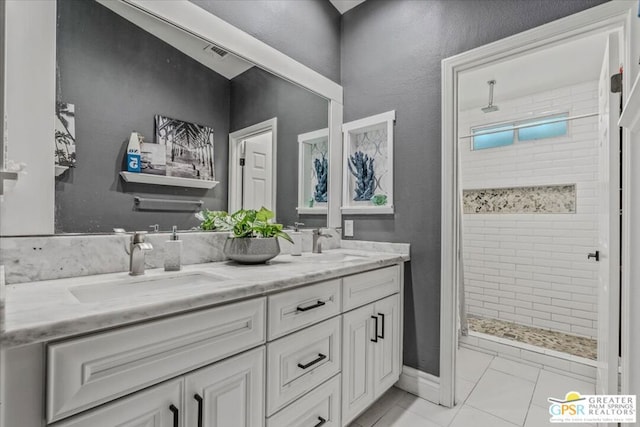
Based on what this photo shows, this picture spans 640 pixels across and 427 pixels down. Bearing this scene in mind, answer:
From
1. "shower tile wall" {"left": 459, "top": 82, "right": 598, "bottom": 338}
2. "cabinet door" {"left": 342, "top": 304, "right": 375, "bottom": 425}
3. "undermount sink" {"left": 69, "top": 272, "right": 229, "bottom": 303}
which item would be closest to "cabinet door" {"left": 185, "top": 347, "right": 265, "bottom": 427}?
"undermount sink" {"left": 69, "top": 272, "right": 229, "bottom": 303}

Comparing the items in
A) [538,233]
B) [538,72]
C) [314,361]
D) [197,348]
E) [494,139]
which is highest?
[538,72]

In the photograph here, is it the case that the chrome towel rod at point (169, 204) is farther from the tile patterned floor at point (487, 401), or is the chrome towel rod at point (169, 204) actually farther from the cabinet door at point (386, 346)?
the tile patterned floor at point (487, 401)

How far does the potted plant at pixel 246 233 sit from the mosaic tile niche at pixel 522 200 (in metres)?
2.76

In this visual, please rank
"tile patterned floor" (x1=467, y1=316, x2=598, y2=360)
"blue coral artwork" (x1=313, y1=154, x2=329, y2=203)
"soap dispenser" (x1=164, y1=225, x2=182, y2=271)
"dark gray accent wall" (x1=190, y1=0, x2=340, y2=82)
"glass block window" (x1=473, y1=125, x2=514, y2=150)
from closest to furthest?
1. "soap dispenser" (x1=164, y1=225, x2=182, y2=271)
2. "dark gray accent wall" (x1=190, y1=0, x2=340, y2=82)
3. "blue coral artwork" (x1=313, y1=154, x2=329, y2=203)
4. "tile patterned floor" (x1=467, y1=316, x2=598, y2=360)
5. "glass block window" (x1=473, y1=125, x2=514, y2=150)

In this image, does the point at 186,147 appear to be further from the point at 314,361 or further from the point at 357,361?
the point at 357,361

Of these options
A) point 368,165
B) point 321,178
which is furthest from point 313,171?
point 368,165

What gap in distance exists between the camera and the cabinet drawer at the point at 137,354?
2.15 feet

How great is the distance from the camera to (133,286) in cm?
112

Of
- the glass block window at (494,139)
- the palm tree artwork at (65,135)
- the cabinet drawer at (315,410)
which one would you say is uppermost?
the glass block window at (494,139)

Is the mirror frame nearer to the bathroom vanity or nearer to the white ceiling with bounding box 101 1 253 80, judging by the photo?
the white ceiling with bounding box 101 1 253 80

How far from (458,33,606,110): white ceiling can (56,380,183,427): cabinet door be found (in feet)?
8.00

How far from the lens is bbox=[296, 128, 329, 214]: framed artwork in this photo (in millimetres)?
2143

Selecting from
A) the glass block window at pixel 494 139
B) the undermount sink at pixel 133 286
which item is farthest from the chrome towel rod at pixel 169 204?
the glass block window at pixel 494 139

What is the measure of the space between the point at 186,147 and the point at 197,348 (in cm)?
97
